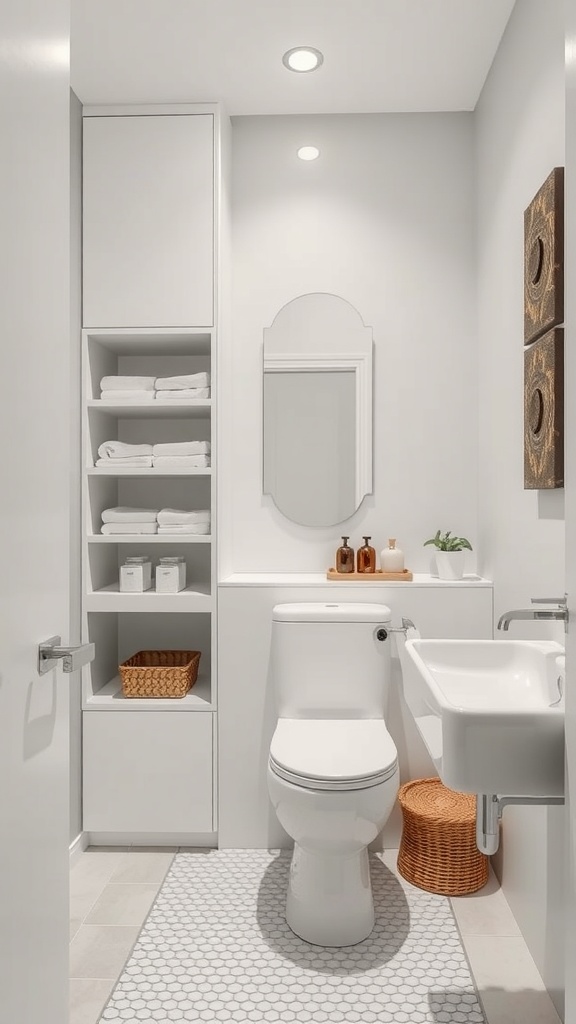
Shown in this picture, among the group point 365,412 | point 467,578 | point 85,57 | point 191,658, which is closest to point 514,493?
point 467,578

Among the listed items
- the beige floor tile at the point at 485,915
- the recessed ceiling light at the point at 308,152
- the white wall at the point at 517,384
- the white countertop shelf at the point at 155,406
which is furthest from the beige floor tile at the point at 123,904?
the recessed ceiling light at the point at 308,152

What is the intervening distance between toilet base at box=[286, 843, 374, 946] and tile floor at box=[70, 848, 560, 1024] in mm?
39

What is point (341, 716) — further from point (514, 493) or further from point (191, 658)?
point (514, 493)

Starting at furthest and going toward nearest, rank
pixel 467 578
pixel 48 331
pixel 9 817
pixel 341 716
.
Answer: pixel 467 578 < pixel 341 716 < pixel 48 331 < pixel 9 817

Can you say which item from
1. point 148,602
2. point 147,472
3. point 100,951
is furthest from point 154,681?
point 100,951

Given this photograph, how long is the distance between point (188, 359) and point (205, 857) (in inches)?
71.3

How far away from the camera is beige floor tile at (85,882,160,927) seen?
2.12 meters

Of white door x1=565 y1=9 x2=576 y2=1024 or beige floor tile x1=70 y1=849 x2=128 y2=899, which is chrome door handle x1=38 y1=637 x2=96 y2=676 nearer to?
white door x1=565 y1=9 x2=576 y2=1024

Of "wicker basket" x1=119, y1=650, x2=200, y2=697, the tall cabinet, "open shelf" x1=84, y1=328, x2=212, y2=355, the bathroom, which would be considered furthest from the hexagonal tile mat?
"open shelf" x1=84, y1=328, x2=212, y2=355

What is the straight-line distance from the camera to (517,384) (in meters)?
2.19

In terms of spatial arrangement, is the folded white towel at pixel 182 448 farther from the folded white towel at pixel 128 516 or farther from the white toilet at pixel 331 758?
the white toilet at pixel 331 758

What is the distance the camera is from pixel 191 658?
2752 millimetres

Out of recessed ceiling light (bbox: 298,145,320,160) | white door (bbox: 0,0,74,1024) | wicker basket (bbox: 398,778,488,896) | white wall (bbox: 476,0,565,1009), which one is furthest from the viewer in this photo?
recessed ceiling light (bbox: 298,145,320,160)

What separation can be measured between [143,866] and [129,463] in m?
1.36
